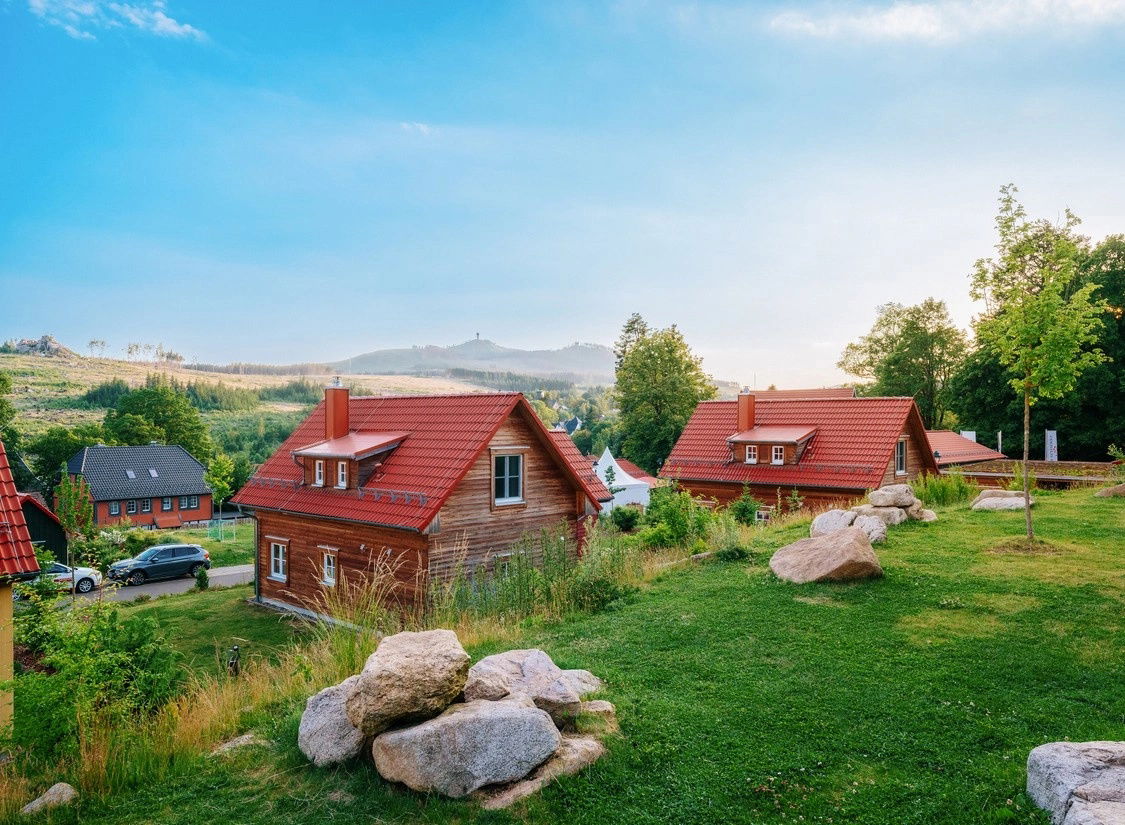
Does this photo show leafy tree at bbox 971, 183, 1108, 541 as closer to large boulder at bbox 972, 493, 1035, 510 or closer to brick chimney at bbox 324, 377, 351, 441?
large boulder at bbox 972, 493, 1035, 510

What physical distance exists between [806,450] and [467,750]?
22.0 metres

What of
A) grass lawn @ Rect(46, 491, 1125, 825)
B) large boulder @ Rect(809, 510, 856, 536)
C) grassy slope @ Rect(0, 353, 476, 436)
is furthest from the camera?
grassy slope @ Rect(0, 353, 476, 436)

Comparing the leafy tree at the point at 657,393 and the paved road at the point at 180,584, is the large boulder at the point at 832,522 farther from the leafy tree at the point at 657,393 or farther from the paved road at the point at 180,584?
the leafy tree at the point at 657,393

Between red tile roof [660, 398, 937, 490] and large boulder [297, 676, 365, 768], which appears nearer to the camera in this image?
large boulder [297, 676, 365, 768]

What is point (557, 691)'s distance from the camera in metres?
5.84

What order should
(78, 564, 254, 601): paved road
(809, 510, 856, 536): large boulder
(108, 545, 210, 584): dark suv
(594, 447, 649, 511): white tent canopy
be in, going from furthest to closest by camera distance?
(594, 447, 649, 511): white tent canopy → (108, 545, 210, 584): dark suv → (78, 564, 254, 601): paved road → (809, 510, 856, 536): large boulder

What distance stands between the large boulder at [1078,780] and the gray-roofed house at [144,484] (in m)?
53.4

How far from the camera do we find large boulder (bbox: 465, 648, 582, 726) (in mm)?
5742

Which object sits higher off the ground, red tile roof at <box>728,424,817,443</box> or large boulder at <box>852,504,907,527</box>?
red tile roof at <box>728,424,817,443</box>

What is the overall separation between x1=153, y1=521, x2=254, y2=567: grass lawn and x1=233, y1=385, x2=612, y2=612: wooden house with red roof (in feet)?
53.4

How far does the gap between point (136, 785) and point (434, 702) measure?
2.78m

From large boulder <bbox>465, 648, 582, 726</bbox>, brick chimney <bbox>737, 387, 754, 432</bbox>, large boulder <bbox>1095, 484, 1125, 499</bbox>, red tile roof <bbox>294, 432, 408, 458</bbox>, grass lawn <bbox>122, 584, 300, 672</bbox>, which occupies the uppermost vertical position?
brick chimney <bbox>737, 387, 754, 432</bbox>

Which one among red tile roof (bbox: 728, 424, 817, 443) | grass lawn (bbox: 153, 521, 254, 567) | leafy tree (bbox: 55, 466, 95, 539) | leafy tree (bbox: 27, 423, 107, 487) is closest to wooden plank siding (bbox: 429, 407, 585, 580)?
red tile roof (bbox: 728, 424, 817, 443)

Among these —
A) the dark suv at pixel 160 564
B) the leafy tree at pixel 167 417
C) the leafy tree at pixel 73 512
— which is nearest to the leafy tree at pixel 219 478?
the leafy tree at pixel 73 512
